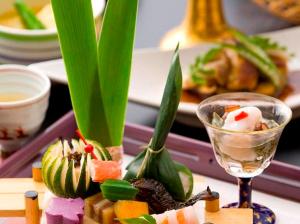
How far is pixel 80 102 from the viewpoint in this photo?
1130 millimetres

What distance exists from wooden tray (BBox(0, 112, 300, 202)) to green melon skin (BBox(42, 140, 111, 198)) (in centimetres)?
23

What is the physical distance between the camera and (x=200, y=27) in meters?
1.79

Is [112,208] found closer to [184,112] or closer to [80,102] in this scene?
[80,102]

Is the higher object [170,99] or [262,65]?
[170,99]

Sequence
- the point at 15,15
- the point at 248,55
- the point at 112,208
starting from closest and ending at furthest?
1. the point at 112,208
2. the point at 248,55
3. the point at 15,15

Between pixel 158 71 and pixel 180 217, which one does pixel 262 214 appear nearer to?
pixel 180 217

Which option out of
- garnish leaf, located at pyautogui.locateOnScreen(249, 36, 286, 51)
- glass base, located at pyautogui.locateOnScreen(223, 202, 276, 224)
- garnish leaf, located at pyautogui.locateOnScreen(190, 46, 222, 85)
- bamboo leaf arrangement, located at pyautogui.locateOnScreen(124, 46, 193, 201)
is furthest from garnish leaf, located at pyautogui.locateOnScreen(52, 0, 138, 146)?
garnish leaf, located at pyautogui.locateOnScreen(249, 36, 286, 51)

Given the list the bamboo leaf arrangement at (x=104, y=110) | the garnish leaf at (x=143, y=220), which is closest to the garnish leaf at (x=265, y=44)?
the bamboo leaf arrangement at (x=104, y=110)

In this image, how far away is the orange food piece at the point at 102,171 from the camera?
988mm

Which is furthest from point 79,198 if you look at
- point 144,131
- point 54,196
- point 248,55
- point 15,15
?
point 15,15

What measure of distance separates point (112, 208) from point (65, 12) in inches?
10.1

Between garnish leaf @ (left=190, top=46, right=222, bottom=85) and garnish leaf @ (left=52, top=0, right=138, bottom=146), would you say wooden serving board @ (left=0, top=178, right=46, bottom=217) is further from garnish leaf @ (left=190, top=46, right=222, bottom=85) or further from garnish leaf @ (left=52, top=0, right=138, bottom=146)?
garnish leaf @ (left=190, top=46, right=222, bottom=85)

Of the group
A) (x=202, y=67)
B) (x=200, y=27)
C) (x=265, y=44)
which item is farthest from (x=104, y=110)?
(x=200, y=27)

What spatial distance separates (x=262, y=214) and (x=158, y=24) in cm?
79
